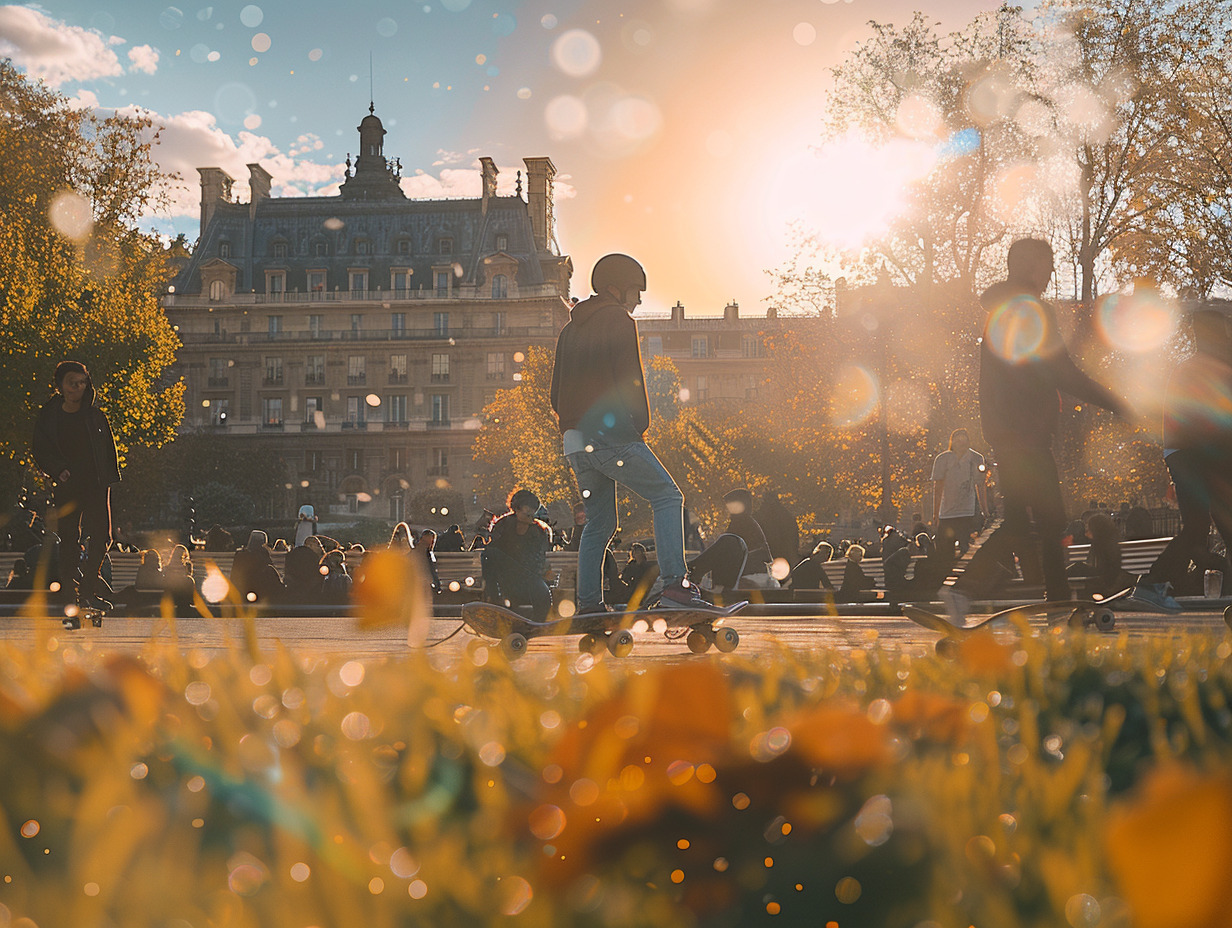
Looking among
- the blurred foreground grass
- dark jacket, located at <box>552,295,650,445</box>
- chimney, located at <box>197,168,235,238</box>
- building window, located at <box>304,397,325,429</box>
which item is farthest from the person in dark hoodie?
chimney, located at <box>197,168,235,238</box>

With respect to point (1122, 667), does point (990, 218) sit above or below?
→ above

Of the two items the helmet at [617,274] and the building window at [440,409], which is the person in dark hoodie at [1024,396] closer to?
the helmet at [617,274]

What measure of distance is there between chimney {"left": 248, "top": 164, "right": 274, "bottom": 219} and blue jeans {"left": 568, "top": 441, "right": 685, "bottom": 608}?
8699cm

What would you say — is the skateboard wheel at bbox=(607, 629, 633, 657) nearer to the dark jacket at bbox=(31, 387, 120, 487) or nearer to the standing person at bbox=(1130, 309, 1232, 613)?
the standing person at bbox=(1130, 309, 1232, 613)

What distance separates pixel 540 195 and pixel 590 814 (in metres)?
88.8

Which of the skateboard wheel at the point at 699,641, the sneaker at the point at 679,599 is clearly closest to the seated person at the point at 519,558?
the skateboard wheel at the point at 699,641

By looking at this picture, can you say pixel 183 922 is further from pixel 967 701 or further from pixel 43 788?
pixel 967 701

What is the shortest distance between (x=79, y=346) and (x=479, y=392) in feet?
165

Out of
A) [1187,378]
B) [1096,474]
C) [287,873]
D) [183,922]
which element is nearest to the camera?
[183,922]

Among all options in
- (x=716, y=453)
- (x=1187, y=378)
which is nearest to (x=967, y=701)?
(x=1187, y=378)

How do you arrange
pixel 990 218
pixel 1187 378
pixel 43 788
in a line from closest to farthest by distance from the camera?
pixel 43 788
pixel 1187 378
pixel 990 218

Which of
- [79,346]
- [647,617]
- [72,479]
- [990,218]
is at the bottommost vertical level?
[647,617]

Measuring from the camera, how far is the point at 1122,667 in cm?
319

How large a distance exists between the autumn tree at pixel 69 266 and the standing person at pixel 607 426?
26665 millimetres
